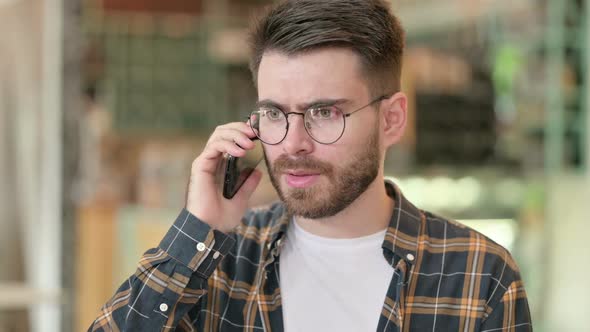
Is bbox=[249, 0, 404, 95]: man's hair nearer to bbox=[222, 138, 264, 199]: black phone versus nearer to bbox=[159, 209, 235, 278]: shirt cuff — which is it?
bbox=[222, 138, 264, 199]: black phone

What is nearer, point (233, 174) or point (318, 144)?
point (318, 144)

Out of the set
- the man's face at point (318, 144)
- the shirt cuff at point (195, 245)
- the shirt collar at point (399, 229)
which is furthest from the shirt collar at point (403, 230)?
the shirt cuff at point (195, 245)

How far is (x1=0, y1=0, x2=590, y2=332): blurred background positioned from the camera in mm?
4102

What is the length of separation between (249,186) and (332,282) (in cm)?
29

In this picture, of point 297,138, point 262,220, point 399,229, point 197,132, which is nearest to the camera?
point 297,138

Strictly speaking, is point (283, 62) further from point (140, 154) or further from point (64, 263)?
point (140, 154)

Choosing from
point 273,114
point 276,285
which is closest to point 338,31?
point 273,114

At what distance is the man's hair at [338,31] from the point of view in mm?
1635

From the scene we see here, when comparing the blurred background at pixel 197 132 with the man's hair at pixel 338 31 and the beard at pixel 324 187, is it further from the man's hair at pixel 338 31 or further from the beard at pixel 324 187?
the beard at pixel 324 187

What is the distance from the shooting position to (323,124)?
63.6 inches

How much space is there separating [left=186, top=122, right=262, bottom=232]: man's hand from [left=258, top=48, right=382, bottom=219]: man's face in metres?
0.07

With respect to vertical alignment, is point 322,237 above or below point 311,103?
below

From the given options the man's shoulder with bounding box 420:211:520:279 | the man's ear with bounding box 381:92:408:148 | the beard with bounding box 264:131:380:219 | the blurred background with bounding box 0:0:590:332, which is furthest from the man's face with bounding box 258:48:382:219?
the blurred background with bounding box 0:0:590:332

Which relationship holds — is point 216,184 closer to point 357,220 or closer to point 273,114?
point 273,114
